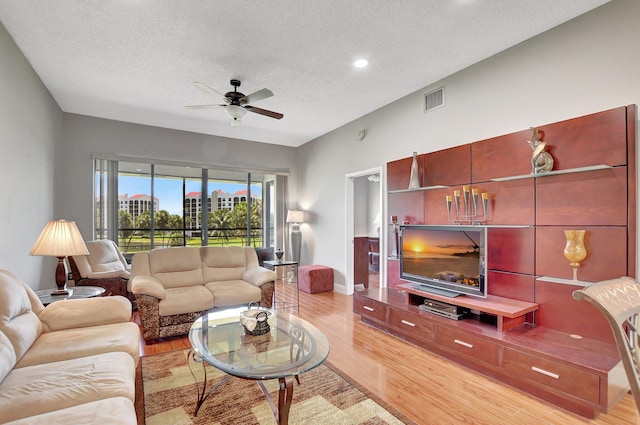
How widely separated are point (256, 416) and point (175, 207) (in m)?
4.95

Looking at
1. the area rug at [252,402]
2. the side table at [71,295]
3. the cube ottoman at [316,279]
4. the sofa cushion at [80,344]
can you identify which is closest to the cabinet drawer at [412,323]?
the area rug at [252,402]

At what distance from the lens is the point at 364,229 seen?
7.44 metres

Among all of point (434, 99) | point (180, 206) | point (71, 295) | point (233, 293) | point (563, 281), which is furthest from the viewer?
point (180, 206)

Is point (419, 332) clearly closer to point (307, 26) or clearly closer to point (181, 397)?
A: point (181, 397)

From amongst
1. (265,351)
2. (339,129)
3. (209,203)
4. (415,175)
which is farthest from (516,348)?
(209,203)

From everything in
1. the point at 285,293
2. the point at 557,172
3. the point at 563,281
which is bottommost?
the point at 285,293

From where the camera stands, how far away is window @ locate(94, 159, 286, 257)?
17.7 ft

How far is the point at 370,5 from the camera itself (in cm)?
252

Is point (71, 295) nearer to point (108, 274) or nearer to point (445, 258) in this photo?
point (108, 274)

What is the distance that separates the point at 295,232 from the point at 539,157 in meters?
4.83

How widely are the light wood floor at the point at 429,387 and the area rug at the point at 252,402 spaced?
177mm

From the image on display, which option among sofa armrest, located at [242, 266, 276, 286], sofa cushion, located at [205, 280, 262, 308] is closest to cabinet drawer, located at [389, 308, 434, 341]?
sofa armrest, located at [242, 266, 276, 286]

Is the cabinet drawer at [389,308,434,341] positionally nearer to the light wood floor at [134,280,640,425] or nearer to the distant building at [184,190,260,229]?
the light wood floor at [134,280,640,425]

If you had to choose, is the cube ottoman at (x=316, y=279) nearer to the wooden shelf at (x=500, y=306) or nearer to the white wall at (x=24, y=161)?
the wooden shelf at (x=500, y=306)
